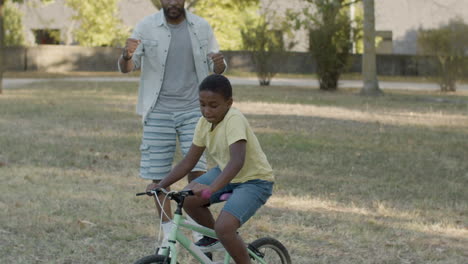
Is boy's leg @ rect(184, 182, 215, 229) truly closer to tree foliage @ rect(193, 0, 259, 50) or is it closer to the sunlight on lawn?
the sunlight on lawn

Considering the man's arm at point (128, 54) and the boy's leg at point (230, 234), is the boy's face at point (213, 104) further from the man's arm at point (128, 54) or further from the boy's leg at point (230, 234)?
the man's arm at point (128, 54)

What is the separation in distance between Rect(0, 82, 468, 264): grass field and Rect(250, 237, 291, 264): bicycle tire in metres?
0.75

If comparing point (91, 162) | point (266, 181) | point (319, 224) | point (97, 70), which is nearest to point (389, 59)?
point (97, 70)

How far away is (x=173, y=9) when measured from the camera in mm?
5480

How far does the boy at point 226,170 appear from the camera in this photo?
4148 mm

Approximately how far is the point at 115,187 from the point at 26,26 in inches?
1481

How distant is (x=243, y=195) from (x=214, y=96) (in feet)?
1.68

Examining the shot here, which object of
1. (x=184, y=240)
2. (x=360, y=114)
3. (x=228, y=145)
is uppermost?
(x=228, y=145)

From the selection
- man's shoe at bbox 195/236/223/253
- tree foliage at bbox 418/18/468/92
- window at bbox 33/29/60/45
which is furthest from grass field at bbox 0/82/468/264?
window at bbox 33/29/60/45

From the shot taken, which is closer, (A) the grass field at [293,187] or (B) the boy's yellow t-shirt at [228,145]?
(B) the boy's yellow t-shirt at [228,145]

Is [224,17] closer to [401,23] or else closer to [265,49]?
[401,23]

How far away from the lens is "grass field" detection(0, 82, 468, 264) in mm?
6066

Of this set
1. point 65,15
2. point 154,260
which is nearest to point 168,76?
point 154,260

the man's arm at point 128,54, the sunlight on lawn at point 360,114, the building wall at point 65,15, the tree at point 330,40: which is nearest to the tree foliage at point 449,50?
the tree at point 330,40
